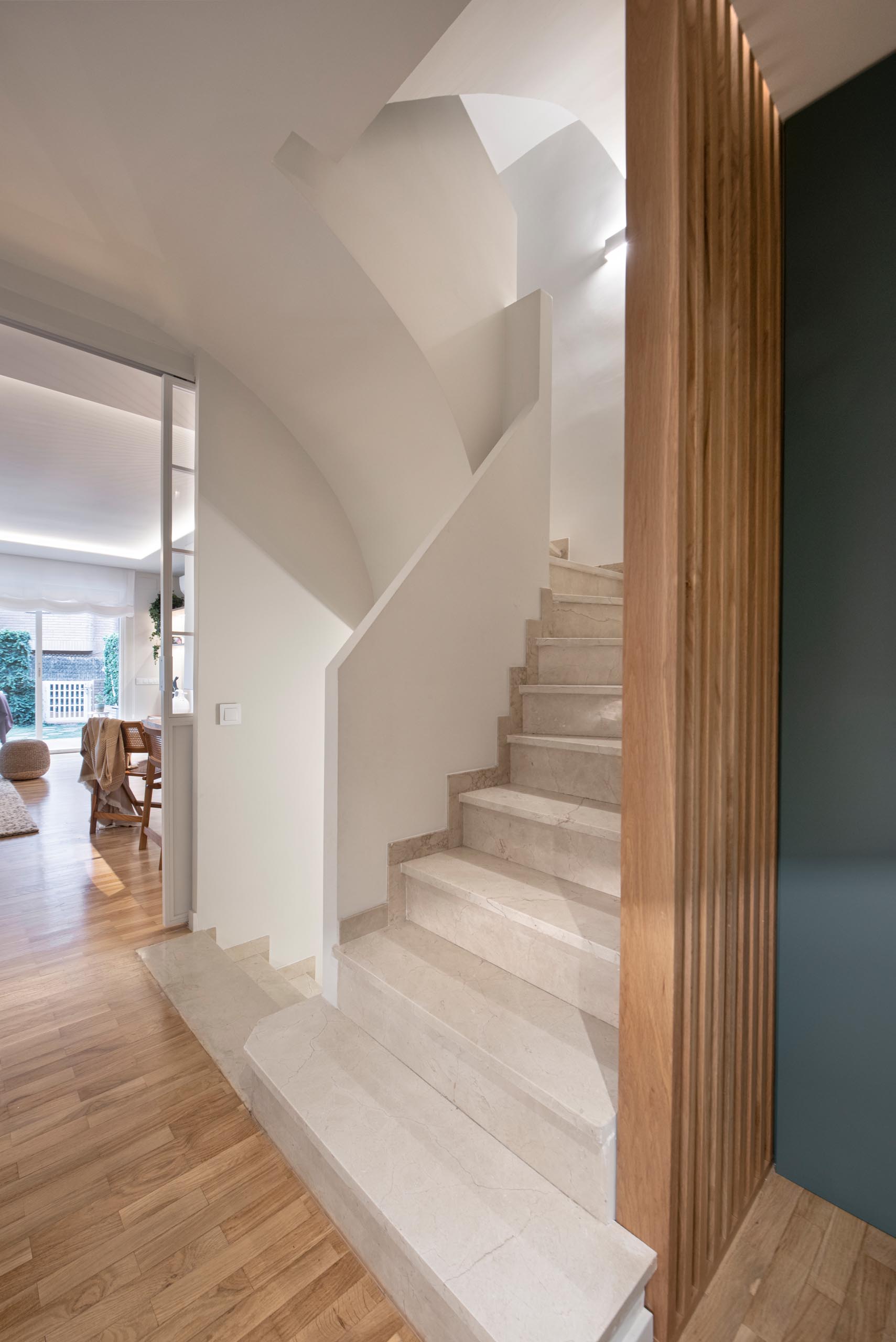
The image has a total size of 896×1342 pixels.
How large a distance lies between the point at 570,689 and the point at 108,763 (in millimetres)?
3786

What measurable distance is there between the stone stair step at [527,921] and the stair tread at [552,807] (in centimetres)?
19

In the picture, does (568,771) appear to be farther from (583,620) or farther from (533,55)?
(533,55)

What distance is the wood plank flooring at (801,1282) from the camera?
3.56ft

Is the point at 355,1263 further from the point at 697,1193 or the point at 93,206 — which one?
the point at 93,206

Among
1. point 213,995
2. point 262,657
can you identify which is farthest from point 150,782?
point 213,995

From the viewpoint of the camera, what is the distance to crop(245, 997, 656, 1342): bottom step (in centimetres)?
98

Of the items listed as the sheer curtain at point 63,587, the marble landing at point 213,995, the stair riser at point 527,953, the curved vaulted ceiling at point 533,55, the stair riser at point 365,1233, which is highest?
the curved vaulted ceiling at point 533,55

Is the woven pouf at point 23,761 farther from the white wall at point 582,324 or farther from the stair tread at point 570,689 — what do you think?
the stair tread at point 570,689

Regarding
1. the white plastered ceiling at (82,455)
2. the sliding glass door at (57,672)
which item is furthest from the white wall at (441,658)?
the sliding glass door at (57,672)

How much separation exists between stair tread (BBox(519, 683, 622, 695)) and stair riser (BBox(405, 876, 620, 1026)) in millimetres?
852

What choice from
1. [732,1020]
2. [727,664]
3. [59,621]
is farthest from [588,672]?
[59,621]

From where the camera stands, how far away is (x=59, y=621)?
30.1 feet

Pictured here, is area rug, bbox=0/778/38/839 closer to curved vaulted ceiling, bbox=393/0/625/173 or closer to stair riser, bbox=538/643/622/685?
stair riser, bbox=538/643/622/685

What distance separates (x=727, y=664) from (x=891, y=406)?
0.73m
